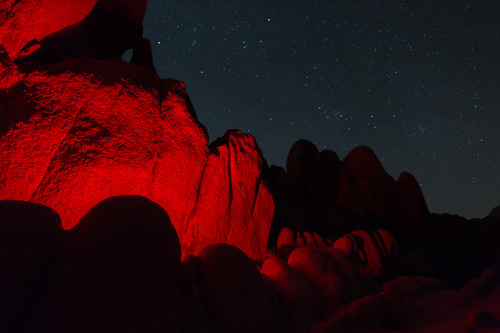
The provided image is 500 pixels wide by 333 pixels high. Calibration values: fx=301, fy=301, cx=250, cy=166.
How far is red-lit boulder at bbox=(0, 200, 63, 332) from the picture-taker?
7.70 ft

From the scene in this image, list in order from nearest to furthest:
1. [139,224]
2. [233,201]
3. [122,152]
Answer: [139,224] < [122,152] < [233,201]

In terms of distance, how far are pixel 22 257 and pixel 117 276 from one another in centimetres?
76

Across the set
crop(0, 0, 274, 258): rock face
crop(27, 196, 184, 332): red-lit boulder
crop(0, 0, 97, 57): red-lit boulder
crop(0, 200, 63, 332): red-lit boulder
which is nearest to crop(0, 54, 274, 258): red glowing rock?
→ crop(0, 0, 274, 258): rock face

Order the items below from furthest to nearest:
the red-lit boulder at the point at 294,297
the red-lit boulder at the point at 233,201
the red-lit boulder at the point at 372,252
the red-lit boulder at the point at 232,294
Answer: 1. the red-lit boulder at the point at 372,252
2. the red-lit boulder at the point at 233,201
3. the red-lit boulder at the point at 294,297
4. the red-lit boulder at the point at 232,294

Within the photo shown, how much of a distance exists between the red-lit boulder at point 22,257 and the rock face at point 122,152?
9.76ft

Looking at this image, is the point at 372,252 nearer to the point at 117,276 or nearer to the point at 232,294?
the point at 232,294

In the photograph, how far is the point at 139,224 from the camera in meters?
3.02

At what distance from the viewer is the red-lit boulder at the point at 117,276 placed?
2.50 metres

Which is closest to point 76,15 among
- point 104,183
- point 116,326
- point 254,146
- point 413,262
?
point 104,183

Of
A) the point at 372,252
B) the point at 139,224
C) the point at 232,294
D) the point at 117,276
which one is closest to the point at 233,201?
the point at 232,294

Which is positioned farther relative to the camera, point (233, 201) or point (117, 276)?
point (233, 201)

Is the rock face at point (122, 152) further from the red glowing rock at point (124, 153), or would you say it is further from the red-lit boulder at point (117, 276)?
the red-lit boulder at point (117, 276)

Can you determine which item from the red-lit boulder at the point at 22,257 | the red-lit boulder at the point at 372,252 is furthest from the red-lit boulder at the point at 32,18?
the red-lit boulder at the point at 372,252

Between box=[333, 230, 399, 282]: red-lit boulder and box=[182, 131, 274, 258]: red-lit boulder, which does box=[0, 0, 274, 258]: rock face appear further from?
box=[333, 230, 399, 282]: red-lit boulder
